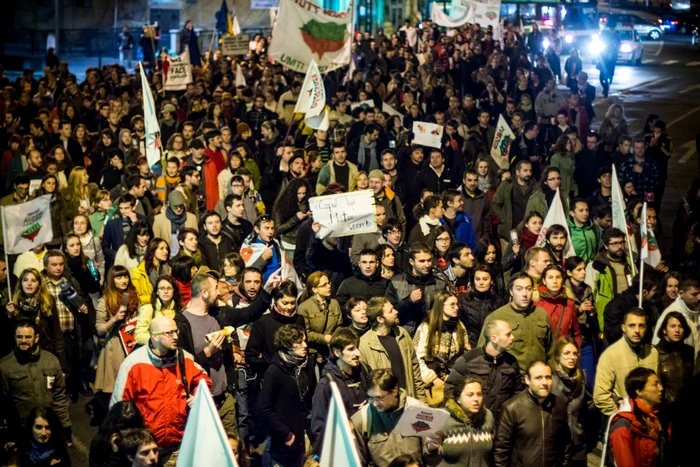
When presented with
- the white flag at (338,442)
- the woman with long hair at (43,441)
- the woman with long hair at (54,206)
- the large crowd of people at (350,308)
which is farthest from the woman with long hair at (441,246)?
the woman with long hair at (54,206)

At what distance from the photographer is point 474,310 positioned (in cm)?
840


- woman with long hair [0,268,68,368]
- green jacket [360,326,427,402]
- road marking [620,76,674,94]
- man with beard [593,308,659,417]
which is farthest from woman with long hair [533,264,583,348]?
road marking [620,76,674,94]

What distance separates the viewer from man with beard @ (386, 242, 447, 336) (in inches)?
337

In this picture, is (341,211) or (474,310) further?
(341,211)

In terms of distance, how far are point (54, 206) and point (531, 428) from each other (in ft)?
25.0

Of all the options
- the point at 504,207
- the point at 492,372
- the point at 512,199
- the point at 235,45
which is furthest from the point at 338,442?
the point at 235,45

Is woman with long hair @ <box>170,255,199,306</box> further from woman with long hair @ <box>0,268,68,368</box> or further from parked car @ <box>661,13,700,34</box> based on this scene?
parked car @ <box>661,13,700,34</box>

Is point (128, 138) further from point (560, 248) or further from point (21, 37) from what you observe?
point (21, 37)

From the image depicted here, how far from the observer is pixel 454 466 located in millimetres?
6301

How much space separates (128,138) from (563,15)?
3534cm

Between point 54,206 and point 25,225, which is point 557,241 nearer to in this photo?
point 25,225

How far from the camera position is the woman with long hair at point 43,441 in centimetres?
664

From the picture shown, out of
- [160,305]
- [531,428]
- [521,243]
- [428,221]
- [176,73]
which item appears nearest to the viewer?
[531,428]

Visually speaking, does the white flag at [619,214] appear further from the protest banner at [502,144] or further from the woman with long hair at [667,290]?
the protest banner at [502,144]
